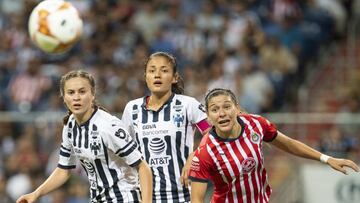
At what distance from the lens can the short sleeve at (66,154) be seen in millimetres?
7051

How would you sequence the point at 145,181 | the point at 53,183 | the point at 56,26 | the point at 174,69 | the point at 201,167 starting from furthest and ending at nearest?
the point at 56,26 → the point at 174,69 → the point at 53,183 → the point at 201,167 → the point at 145,181

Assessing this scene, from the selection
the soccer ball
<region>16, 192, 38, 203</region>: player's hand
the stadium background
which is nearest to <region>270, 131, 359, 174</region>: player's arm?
<region>16, 192, 38, 203</region>: player's hand

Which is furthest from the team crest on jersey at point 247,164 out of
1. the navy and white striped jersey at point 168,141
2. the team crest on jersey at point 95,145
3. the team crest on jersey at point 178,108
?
the team crest on jersey at point 95,145

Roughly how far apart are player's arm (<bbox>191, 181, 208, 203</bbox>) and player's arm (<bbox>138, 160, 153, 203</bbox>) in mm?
300

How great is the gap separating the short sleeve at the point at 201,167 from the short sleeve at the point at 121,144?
1.27 ft

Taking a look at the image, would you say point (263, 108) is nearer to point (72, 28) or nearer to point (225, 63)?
point (225, 63)

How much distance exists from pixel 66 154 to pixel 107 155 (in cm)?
49

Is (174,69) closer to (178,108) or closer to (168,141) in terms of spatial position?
(178,108)

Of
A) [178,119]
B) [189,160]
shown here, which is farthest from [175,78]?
[189,160]

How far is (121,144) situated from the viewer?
22.0 ft

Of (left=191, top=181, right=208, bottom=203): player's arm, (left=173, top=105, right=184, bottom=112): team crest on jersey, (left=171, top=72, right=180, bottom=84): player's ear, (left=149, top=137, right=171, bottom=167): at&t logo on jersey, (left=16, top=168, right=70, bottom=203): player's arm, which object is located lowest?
(left=191, top=181, right=208, bottom=203): player's arm

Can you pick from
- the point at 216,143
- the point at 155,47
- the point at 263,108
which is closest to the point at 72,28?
the point at 216,143

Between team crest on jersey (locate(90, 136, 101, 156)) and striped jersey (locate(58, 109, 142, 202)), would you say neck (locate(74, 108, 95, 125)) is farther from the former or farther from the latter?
team crest on jersey (locate(90, 136, 101, 156))

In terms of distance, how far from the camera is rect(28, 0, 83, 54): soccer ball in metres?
8.75
